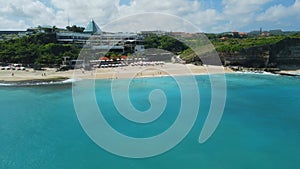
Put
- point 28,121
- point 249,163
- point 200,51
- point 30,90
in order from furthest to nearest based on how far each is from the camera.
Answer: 1. point 200,51
2. point 30,90
3. point 28,121
4. point 249,163

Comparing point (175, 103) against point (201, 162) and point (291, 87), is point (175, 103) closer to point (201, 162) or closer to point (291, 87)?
point (201, 162)

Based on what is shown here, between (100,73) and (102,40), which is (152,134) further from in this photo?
(102,40)

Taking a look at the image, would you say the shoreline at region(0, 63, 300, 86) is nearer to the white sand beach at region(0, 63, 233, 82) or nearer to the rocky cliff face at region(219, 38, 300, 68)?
the white sand beach at region(0, 63, 233, 82)

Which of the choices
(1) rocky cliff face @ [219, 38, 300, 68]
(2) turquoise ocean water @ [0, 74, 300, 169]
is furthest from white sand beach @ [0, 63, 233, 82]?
(2) turquoise ocean water @ [0, 74, 300, 169]

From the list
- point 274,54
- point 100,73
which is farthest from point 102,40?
point 274,54

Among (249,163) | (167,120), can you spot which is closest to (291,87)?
(167,120)

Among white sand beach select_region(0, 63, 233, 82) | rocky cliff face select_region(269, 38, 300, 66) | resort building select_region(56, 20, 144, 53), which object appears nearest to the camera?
white sand beach select_region(0, 63, 233, 82)

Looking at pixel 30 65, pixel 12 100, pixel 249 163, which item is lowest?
pixel 249 163
